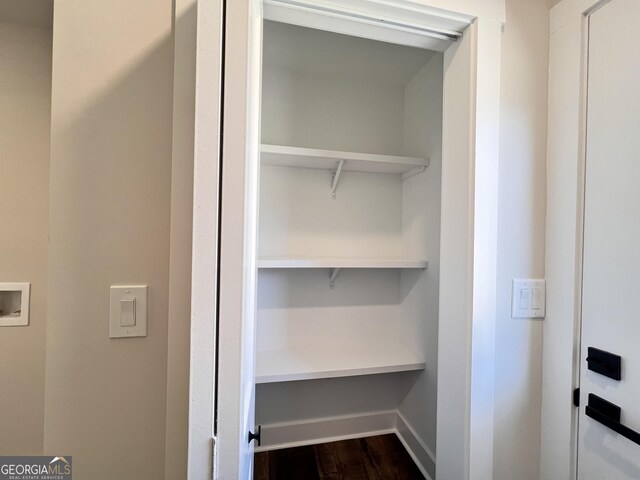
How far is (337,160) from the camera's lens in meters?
1.46

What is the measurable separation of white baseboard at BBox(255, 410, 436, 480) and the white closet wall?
0.04 metres

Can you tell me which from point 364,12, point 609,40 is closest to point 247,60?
point 364,12

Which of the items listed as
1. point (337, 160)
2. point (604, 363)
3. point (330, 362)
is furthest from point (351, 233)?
point (604, 363)

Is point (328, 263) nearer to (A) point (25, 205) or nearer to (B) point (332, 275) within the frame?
(B) point (332, 275)

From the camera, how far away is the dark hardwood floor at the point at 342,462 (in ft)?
4.58

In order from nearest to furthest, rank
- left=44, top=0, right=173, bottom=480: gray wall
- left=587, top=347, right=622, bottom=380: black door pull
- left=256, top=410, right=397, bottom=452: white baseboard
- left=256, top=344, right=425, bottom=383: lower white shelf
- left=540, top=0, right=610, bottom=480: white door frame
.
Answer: left=44, top=0, right=173, bottom=480: gray wall
left=587, top=347, right=622, bottom=380: black door pull
left=540, top=0, right=610, bottom=480: white door frame
left=256, top=344, right=425, bottom=383: lower white shelf
left=256, top=410, right=397, bottom=452: white baseboard

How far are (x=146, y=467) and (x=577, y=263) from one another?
1.32 meters

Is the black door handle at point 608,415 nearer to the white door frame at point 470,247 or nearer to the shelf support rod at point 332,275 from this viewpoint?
the white door frame at point 470,247

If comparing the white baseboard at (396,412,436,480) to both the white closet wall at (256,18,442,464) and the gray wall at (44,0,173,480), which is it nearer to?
the white closet wall at (256,18,442,464)

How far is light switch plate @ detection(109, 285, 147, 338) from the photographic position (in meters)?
0.62

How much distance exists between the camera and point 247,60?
16.1 inches

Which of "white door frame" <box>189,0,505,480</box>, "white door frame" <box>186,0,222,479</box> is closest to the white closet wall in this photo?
"white door frame" <box>189,0,505,480</box>

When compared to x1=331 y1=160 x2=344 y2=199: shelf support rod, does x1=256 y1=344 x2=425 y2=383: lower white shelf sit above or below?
below

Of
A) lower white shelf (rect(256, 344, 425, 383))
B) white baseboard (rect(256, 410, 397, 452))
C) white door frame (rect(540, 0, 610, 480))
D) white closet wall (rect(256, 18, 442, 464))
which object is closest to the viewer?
white door frame (rect(540, 0, 610, 480))
